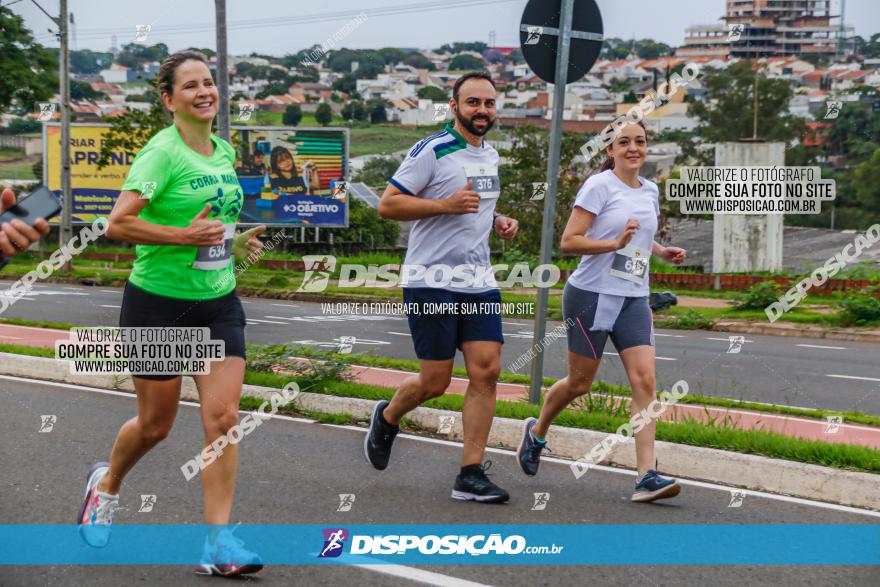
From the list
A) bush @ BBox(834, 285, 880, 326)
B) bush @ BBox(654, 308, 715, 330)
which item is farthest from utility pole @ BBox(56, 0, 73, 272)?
bush @ BBox(834, 285, 880, 326)

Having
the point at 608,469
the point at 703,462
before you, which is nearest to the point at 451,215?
the point at 608,469

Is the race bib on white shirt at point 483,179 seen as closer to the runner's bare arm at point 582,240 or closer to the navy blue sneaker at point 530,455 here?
A: the runner's bare arm at point 582,240

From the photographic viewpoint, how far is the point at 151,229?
5.09 m

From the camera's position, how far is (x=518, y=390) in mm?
10945

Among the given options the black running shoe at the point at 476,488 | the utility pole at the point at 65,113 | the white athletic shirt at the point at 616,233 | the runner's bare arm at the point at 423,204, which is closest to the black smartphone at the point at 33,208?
the runner's bare arm at the point at 423,204

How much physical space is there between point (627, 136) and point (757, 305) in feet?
54.2

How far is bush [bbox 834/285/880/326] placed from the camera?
797 inches

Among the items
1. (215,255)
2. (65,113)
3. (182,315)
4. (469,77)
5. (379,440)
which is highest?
(65,113)

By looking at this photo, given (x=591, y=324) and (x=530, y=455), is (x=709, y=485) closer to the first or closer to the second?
(x=530, y=455)

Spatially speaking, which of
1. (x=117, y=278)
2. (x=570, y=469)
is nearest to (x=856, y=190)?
(x=117, y=278)

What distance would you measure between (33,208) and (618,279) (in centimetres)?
370

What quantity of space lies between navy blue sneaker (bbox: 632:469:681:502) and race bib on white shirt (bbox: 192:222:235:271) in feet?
8.41

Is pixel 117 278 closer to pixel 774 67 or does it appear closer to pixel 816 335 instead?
pixel 816 335

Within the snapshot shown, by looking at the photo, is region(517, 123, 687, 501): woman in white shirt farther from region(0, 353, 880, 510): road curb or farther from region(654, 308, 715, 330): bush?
region(654, 308, 715, 330): bush
